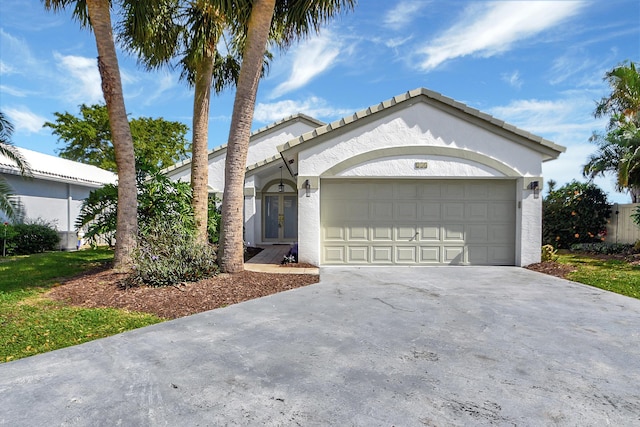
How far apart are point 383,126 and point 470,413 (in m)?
8.47

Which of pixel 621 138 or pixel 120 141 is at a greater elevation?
pixel 621 138

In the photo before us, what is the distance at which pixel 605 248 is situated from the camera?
13742mm

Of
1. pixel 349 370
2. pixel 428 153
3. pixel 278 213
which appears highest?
pixel 428 153

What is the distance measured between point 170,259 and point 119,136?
10.9ft

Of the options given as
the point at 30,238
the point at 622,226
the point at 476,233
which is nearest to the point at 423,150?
the point at 476,233

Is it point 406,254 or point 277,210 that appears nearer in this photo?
point 406,254

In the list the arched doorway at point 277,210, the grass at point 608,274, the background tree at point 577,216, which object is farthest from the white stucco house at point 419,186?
the background tree at point 577,216

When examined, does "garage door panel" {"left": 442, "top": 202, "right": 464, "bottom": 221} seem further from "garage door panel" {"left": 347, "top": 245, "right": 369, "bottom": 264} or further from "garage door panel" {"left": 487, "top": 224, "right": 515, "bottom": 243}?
"garage door panel" {"left": 347, "top": 245, "right": 369, "bottom": 264}

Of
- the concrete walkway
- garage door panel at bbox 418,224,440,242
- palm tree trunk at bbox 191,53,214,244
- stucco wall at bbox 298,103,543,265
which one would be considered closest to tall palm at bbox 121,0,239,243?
palm tree trunk at bbox 191,53,214,244

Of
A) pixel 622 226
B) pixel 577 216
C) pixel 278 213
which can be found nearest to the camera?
pixel 622 226

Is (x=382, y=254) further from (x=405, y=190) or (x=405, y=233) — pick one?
(x=405, y=190)

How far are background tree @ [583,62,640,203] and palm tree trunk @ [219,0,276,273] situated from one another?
13.0 meters

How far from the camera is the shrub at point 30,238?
13336mm

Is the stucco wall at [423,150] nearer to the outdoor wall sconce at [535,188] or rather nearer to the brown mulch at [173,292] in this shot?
the outdoor wall sconce at [535,188]
